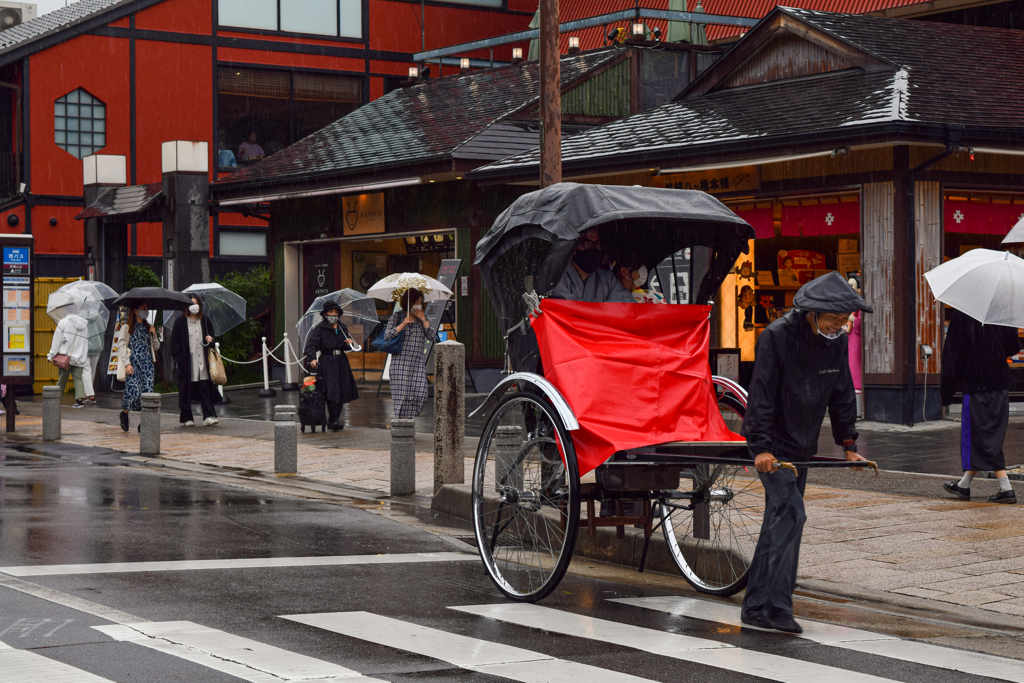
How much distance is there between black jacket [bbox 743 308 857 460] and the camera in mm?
6645

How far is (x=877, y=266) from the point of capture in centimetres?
1719

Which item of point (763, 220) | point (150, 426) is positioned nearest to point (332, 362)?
point (150, 426)

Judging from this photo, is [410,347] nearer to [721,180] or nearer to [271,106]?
[721,180]

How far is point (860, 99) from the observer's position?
17.4m

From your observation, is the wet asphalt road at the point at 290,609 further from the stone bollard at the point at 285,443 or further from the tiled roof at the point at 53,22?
the tiled roof at the point at 53,22

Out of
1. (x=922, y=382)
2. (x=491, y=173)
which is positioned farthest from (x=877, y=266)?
(x=491, y=173)

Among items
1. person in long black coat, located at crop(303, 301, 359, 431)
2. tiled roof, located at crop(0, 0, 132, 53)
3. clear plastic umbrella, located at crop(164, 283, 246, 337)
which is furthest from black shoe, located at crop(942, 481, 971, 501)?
tiled roof, located at crop(0, 0, 132, 53)

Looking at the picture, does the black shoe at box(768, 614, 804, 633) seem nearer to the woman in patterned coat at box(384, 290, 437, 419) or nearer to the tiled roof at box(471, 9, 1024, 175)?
the woman in patterned coat at box(384, 290, 437, 419)

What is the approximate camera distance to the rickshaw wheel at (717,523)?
7543 millimetres

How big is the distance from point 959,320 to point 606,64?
14.3 metres

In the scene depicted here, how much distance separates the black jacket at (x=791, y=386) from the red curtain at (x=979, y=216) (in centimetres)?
1134

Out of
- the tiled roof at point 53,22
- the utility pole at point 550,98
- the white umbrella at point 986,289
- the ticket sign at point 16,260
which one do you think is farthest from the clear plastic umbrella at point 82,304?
the white umbrella at point 986,289

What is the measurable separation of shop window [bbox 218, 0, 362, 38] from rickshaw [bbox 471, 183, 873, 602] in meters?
27.2

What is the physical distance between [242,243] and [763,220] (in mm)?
18013
